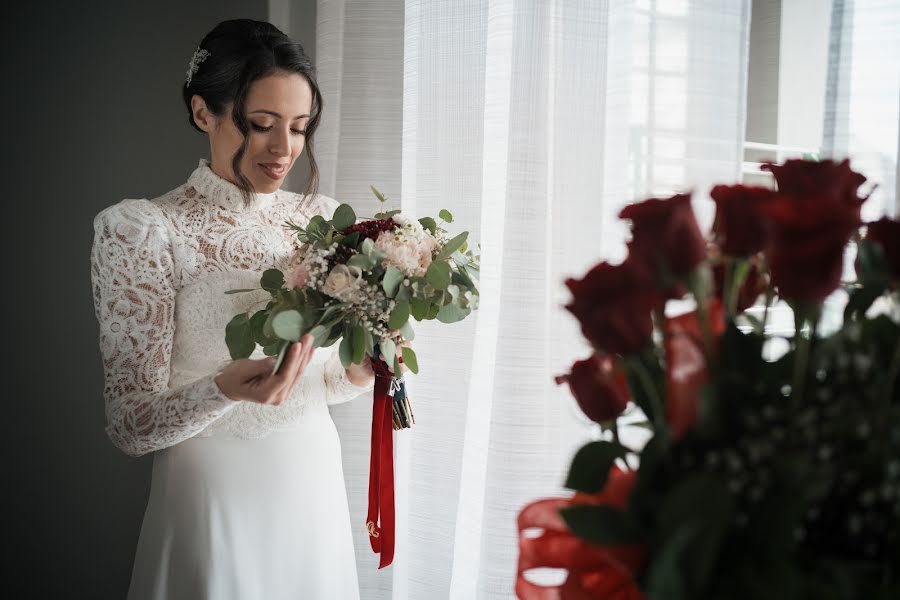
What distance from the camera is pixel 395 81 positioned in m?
1.99

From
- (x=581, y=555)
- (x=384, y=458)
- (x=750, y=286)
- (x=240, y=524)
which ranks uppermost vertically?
(x=750, y=286)

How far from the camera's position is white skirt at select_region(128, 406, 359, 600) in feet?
4.68

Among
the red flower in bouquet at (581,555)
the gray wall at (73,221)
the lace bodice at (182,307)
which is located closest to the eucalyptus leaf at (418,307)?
the lace bodice at (182,307)

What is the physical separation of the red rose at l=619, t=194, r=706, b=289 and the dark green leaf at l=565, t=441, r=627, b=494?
166mm

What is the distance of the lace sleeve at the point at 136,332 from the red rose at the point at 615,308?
1.01m

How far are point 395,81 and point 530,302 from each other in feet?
2.95

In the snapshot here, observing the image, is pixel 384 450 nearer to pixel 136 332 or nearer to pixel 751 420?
pixel 136 332

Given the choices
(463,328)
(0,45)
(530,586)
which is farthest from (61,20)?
(530,586)

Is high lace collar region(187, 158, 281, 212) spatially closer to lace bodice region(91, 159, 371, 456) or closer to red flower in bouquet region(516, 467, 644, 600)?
lace bodice region(91, 159, 371, 456)

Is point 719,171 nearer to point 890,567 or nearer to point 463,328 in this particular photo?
point 463,328

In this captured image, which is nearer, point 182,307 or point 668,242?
point 668,242

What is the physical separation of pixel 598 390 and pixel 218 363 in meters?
1.10

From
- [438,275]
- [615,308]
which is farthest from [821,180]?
[438,275]

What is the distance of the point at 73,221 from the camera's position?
87.2 inches
